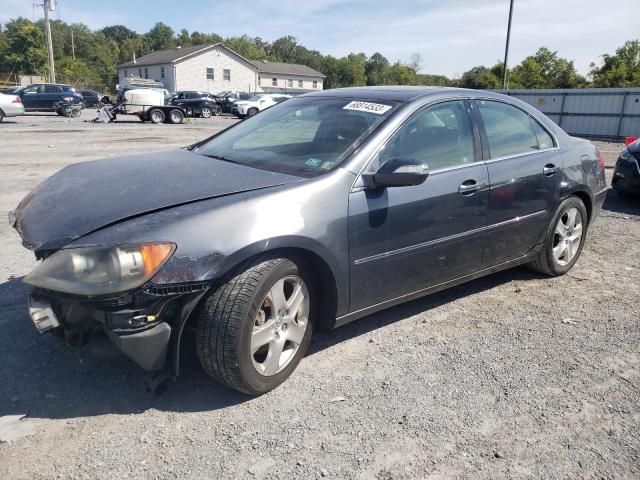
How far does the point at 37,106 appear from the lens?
27.8 m

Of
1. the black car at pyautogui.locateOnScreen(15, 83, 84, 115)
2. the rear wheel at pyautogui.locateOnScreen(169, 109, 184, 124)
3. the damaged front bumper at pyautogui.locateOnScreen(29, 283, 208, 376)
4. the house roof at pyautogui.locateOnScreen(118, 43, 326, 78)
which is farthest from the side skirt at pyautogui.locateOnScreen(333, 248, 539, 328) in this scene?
the house roof at pyautogui.locateOnScreen(118, 43, 326, 78)

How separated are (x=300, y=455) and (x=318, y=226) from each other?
117cm

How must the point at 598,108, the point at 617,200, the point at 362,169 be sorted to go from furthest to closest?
1. the point at 598,108
2. the point at 617,200
3. the point at 362,169

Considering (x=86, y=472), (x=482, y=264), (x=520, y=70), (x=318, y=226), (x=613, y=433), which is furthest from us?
(x=520, y=70)

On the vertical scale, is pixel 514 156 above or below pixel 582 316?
above

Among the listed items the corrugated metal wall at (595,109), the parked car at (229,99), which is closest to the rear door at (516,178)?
the corrugated metal wall at (595,109)

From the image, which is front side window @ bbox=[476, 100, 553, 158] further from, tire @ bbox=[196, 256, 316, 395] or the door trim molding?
tire @ bbox=[196, 256, 316, 395]

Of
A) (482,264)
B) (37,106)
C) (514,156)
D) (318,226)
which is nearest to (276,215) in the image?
(318,226)

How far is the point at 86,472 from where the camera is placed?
92.8 inches

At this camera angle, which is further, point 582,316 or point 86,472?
point 582,316

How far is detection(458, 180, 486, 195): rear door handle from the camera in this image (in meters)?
3.72

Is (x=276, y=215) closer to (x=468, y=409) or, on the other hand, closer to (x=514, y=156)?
(x=468, y=409)

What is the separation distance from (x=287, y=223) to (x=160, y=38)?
124070mm

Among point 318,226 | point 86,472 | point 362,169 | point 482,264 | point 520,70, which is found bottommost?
point 86,472
